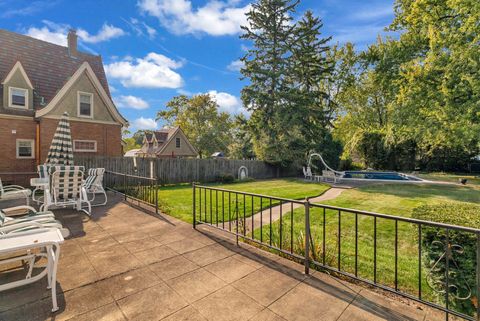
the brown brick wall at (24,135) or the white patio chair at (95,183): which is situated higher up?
the brown brick wall at (24,135)

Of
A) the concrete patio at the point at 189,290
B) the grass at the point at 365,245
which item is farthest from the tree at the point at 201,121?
the concrete patio at the point at 189,290

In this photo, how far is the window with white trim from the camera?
1300 cm

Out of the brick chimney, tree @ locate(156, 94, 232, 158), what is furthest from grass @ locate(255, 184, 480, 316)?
tree @ locate(156, 94, 232, 158)

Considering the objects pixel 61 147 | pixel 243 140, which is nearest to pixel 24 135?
pixel 61 147

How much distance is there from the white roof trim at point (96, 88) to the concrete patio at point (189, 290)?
12764 millimetres

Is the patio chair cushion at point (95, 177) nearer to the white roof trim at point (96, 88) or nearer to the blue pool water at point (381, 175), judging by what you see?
the white roof trim at point (96, 88)

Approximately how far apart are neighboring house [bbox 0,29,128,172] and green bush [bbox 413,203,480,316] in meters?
16.6

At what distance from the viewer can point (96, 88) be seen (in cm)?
1495

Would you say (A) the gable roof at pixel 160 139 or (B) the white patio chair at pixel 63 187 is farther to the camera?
(A) the gable roof at pixel 160 139

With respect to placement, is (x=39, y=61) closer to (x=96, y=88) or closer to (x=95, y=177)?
(x=96, y=88)

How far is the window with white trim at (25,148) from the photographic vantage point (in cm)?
1300

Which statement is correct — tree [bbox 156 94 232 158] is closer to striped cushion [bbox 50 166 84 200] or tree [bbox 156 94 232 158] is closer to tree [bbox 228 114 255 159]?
tree [bbox 228 114 255 159]

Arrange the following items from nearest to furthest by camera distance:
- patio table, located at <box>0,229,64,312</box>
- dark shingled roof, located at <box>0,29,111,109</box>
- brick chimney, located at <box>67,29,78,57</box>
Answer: patio table, located at <box>0,229,64,312</box>
dark shingled roof, located at <box>0,29,111,109</box>
brick chimney, located at <box>67,29,78,57</box>

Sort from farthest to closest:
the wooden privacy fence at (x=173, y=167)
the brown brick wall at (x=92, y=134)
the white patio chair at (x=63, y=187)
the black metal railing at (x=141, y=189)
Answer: the brown brick wall at (x=92, y=134), the wooden privacy fence at (x=173, y=167), the black metal railing at (x=141, y=189), the white patio chair at (x=63, y=187)
